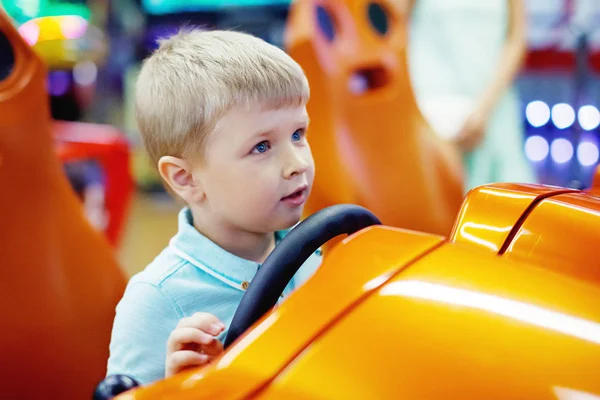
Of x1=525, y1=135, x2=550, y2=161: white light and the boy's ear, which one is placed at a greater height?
the boy's ear

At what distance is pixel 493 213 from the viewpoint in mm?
729

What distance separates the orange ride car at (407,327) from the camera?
54 cm

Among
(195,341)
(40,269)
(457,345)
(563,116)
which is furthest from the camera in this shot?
(563,116)

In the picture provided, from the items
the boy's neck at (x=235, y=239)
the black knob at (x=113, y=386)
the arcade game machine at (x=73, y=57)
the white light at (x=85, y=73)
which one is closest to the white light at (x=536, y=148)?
the arcade game machine at (x=73, y=57)

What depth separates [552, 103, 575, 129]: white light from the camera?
3639mm

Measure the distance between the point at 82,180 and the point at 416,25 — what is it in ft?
6.48

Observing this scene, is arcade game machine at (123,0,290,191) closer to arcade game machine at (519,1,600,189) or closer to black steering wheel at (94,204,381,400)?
arcade game machine at (519,1,600,189)

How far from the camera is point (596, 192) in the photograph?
890mm

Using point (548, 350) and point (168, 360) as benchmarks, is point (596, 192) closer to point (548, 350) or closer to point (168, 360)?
point (548, 350)

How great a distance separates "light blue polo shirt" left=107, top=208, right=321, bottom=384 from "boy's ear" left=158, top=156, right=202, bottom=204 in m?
0.04

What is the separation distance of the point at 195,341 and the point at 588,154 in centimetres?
329

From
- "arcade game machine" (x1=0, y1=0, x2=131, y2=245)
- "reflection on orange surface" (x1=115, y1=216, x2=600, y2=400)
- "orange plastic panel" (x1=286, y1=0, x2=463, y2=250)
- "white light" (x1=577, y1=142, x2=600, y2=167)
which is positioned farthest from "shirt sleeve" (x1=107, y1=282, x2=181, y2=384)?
"white light" (x1=577, y1=142, x2=600, y2=167)

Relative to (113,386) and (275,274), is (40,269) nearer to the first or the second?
(113,386)

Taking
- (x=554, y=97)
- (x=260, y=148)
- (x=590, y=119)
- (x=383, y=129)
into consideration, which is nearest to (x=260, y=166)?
(x=260, y=148)
